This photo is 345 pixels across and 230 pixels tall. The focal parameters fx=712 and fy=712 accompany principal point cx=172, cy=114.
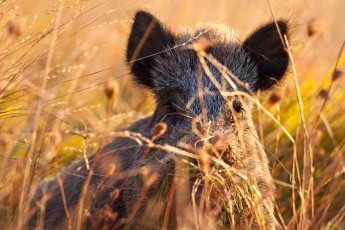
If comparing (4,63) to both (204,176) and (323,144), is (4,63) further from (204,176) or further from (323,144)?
(323,144)

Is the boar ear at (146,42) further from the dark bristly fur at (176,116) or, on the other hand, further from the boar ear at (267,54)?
the boar ear at (267,54)

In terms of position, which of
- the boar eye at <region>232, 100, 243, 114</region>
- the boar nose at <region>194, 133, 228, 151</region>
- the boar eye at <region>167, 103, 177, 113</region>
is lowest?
the boar nose at <region>194, 133, 228, 151</region>

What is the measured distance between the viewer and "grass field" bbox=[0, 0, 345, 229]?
406 cm

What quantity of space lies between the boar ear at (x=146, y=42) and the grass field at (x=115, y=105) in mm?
134

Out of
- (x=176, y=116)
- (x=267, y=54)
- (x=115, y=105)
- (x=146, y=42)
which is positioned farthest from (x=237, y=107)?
(x=115, y=105)

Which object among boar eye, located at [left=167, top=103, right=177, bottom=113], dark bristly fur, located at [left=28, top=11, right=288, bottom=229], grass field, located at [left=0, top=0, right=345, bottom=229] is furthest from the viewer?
boar eye, located at [left=167, top=103, right=177, bottom=113]

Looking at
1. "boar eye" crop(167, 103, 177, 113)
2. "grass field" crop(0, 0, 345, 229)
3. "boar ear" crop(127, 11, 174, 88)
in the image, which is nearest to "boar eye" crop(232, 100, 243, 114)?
"grass field" crop(0, 0, 345, 229)

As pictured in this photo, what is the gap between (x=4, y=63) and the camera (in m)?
4.66

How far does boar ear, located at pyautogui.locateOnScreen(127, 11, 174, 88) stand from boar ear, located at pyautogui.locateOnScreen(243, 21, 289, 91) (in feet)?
2.14

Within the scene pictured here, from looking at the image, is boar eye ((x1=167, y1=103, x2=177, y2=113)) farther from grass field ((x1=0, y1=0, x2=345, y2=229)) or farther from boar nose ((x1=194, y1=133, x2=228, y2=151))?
boar nose ((x1=194, y1=133, x2=228, y2=151))

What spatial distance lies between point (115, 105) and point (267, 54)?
2.61m

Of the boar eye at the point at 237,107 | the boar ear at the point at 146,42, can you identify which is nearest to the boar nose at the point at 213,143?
the boar eye at the point at 237,107

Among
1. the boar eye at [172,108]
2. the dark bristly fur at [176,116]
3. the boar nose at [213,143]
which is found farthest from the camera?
the boar eye at [172,108]

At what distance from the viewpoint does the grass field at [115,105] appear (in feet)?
13.3
